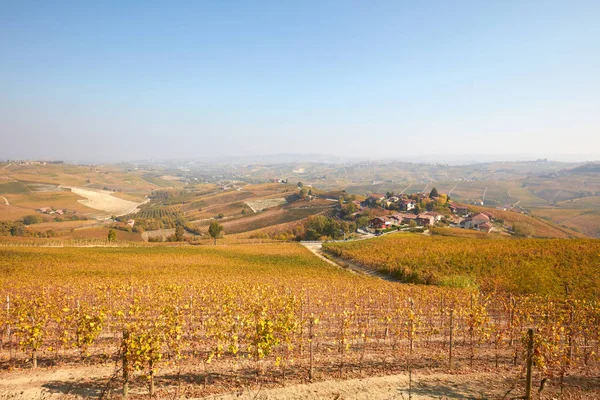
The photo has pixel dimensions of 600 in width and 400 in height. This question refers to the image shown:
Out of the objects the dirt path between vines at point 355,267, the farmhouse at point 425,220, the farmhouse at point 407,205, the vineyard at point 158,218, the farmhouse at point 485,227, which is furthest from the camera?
the farmhouse at point 407,205

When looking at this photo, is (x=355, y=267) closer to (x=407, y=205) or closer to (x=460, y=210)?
(x=407, y=205)

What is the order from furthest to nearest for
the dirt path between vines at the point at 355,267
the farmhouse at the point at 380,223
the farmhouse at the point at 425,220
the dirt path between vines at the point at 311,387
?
1. the farmhouse at the point at 425,220
2. the farmhouse at the point at 380,223
3. the dirt path between vines at the point at 355,267
4. the dirt path between vines at the point at 311,387

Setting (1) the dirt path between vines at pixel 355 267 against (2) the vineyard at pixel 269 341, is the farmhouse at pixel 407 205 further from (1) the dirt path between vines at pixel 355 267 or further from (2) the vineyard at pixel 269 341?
(2) the vineyard at pixel 269 341

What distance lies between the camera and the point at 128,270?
38.6 m

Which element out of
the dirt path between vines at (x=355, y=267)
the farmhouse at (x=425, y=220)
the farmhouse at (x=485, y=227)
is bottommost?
the farmhouse at (x=485, y=227)

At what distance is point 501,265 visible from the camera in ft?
124

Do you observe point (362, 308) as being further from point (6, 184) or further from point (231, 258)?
point (6, 184)

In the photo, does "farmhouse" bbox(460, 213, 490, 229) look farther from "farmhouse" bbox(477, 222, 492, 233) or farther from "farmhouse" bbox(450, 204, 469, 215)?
"farmhouse" bbox(450, 204, 469, 215)

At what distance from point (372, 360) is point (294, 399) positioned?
478 cm

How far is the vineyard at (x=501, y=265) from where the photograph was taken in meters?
30.0

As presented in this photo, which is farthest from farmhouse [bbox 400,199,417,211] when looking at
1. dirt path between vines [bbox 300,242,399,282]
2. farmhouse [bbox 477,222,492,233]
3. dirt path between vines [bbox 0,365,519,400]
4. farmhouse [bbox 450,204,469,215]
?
dirt path between vines [bbox 0,365,519,400]

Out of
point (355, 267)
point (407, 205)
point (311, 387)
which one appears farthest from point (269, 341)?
point (407, 205)

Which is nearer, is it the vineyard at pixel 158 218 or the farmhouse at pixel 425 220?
the farmhouse at pixel 425 220

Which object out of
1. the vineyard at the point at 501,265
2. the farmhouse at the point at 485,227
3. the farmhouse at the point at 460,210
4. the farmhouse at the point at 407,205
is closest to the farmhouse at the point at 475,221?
the farmhouse at the point at 485,227
